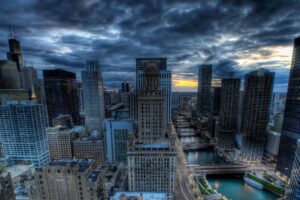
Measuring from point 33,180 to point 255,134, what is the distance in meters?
146

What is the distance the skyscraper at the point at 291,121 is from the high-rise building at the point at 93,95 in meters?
154

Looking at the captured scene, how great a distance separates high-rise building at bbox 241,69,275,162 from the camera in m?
114

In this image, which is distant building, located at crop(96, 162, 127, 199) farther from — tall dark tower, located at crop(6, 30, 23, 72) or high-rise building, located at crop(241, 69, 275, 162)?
tall dark tower, located at crop(6, 30, 23, 72)

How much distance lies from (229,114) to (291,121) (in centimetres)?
5559

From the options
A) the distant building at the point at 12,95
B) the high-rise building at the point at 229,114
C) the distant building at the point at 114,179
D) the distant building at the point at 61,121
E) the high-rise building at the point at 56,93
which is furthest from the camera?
the high-rise building at the point at 56,93

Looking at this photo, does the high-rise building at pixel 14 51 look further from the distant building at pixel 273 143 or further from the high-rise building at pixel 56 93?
the distant building at pixel 273 143

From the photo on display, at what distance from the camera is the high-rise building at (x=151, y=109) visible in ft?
218

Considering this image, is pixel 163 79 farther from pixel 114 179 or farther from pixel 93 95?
pixel 93 95

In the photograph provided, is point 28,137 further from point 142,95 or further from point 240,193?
point 240,193

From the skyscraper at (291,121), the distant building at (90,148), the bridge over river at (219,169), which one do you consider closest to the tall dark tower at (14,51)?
the distant building at (90,148)

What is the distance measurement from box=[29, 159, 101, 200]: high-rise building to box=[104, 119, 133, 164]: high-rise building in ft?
184

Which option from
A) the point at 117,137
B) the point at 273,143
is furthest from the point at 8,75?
the point at 273,143

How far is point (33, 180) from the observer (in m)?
38.8

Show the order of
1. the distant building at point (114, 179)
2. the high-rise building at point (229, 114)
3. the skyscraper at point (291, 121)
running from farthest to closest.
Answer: the high-rise building at point (229, 114) → the skyscraper at point (291, 121) → the distant building at point (114, 179)
